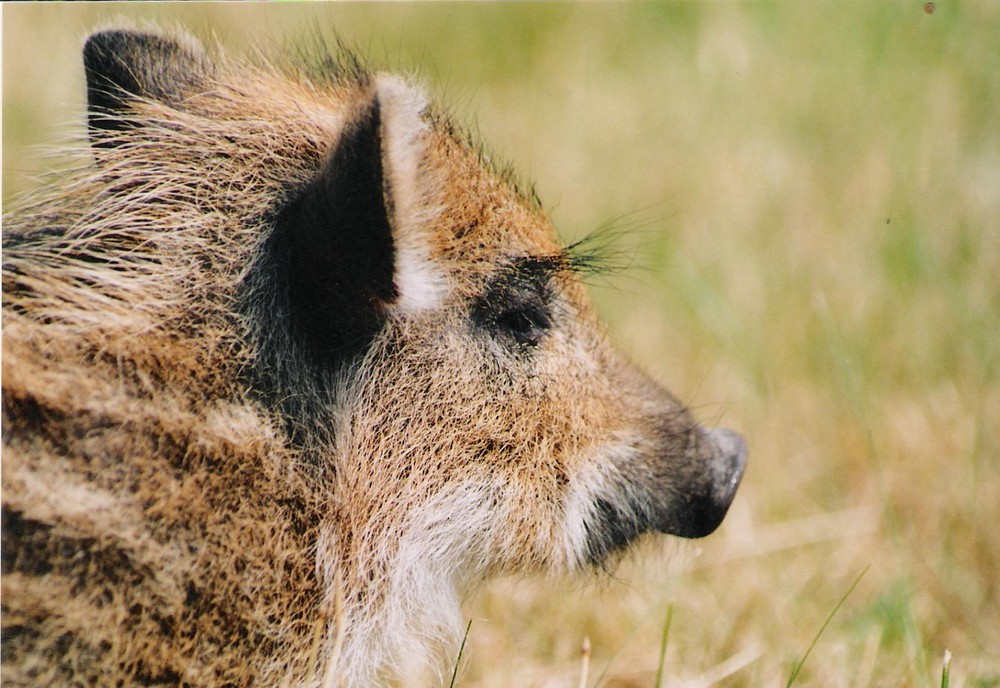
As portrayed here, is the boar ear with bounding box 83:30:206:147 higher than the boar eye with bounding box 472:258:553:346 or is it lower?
higher

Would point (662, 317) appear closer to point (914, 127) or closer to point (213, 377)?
point (914, 127)

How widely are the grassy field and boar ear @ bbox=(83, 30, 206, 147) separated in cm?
12

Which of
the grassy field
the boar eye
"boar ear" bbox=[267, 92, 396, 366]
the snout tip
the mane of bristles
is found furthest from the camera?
the grassy field

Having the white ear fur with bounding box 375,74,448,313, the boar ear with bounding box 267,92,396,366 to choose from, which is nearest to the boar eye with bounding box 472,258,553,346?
the white ear fur with bounding box 375,74,448,313

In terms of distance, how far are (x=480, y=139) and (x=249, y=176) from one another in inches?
31.3

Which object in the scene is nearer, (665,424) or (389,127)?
(389,127)

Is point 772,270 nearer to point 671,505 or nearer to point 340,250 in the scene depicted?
point 671,505

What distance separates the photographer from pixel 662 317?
611 centimetres

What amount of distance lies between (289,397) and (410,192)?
1.94ft

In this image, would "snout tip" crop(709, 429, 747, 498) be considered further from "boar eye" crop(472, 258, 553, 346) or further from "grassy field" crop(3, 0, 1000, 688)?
"boar eye" crop(472, 258, 553, 346)

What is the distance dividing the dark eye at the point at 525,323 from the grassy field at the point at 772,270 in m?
0.60

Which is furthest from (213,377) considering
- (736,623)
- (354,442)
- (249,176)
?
(736,623)

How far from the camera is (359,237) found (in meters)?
2.63

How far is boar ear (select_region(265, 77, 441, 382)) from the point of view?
8.34 ft
